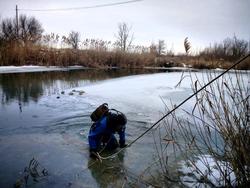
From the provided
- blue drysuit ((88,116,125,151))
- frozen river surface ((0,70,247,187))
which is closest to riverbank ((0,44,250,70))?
frozen river surface ((0,70,247,187))

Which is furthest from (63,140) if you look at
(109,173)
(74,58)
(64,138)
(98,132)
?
(74,58)

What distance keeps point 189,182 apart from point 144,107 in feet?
12.6

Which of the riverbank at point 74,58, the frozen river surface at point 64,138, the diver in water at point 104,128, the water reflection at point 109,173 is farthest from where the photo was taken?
the riverbank at point 74,58

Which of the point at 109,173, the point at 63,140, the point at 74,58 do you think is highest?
the point at 74,58

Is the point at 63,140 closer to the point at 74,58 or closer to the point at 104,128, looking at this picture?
the point at 104,128

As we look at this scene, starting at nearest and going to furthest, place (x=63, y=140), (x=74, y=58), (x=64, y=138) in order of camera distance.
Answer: (x=63, y=140) < (x=64, y=138) < (x=74, y=58)

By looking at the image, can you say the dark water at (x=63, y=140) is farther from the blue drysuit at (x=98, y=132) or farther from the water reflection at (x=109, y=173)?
the blue drysuit at (x=98, y=132)

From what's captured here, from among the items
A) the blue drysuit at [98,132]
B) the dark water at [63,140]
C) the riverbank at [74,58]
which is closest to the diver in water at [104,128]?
the blue drysuit at [98,132]

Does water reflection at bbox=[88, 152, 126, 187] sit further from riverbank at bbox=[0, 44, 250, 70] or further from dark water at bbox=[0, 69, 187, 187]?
riverbank at bbox=[0, 44, 250, 70]

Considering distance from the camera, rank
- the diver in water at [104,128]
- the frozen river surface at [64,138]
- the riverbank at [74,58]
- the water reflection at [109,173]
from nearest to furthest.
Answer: the water reflection at [109,173], the frozen river surface at [64,138], the diver in water at [104,128], the riverbank at [74,58]

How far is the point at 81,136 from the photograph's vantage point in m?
4.25

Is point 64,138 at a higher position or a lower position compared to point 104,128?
lower

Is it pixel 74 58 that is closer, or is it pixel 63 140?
pixel 63 140

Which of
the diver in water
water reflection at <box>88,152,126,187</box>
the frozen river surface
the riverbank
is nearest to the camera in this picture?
water reflection at <box>88,152,126,187</box>
